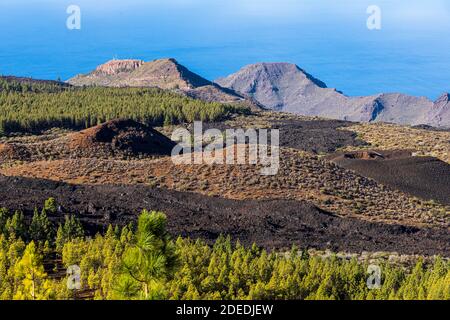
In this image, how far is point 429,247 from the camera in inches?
1416

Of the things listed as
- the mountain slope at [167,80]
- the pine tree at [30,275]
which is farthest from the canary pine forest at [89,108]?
the pine tree at [30,275]

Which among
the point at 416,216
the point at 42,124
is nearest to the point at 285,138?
the point at 42,124

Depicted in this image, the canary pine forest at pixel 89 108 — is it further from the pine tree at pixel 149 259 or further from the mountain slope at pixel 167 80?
the pine tree at pixel 149 259

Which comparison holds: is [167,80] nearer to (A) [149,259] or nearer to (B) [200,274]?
(B) [200,274]

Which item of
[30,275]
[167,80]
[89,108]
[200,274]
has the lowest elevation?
[200,274]

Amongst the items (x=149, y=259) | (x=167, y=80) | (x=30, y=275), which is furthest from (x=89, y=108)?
(x=149, y=259)

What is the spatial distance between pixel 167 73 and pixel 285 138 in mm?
96439

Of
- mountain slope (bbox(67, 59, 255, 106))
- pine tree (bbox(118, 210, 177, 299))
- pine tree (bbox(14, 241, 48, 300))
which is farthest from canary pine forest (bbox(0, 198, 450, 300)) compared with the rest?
mountain slope (bbox(67, 59, 255, 106))

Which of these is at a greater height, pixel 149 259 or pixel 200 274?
pixel 149 259

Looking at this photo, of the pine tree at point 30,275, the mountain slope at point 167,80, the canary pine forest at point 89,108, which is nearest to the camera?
the pine tree at point 30,275

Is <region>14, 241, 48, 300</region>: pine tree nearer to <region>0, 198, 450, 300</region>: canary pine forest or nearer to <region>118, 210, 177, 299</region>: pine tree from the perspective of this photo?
<region>0, 198, 450, 300</region>: canary pine forest

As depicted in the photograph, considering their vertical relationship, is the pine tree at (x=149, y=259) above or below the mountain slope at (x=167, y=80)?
below

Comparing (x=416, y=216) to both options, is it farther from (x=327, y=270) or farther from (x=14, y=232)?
(x=14, y=232)

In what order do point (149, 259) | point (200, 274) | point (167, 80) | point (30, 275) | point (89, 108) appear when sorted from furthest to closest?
point (167, 80) < point (89, 108) < point (200, 274) < point (30, 275) < point (149, 259)
